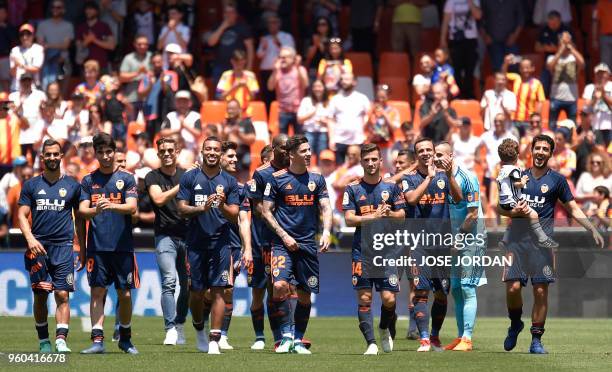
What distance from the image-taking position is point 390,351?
15273mm

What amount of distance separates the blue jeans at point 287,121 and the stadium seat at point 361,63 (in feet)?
8.46

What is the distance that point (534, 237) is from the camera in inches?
581

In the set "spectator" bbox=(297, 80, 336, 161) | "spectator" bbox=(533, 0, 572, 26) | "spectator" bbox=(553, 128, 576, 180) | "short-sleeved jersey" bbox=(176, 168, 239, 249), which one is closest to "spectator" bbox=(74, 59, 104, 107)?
"spectator" bbox=(297, 80, 336, 161)

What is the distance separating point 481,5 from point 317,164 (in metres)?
5.39

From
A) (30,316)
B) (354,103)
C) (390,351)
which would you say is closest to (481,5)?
(354,103)

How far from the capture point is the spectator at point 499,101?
24859mm

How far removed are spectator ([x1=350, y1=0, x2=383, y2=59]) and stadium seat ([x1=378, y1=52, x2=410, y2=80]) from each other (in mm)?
404

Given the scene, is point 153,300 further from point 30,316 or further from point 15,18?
point 15,18

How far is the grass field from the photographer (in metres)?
13.5

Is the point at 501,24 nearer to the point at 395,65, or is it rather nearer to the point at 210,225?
the point at 395,65

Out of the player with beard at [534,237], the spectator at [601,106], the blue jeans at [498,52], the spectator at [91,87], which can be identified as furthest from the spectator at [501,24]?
the player with beard at [534,237]

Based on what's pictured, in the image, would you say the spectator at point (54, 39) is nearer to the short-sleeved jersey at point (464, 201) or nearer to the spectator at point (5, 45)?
the spectator at point (5, 45)

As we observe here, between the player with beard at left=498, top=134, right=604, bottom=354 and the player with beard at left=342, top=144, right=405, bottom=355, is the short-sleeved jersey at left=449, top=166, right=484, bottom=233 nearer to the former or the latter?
the player with beard at left=498, top=134, right=604, bottom=354

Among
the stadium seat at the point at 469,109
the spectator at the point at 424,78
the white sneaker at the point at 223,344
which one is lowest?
the white sneaker at the point at 223,344
